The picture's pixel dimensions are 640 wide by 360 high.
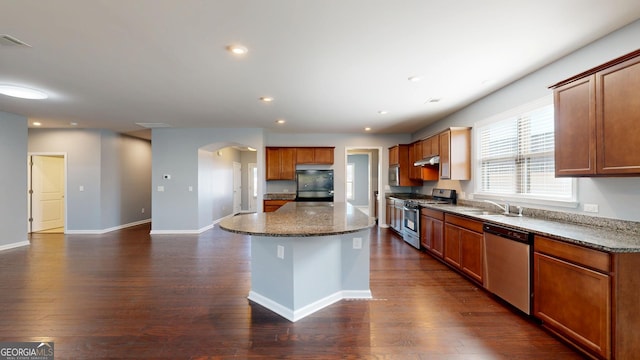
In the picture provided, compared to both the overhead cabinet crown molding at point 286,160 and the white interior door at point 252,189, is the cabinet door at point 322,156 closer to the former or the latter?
the overhead cabinet crown molding at point 286,160

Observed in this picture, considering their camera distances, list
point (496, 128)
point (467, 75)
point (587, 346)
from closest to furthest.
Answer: point (587, 346) < point (467, 75) < point (496, 128)

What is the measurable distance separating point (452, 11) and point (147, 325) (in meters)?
3.61

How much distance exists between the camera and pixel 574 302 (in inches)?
76.6

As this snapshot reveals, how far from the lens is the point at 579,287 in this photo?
1.91m

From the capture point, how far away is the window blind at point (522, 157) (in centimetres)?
290

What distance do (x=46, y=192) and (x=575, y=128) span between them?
1022cm

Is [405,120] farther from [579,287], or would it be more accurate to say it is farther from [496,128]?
[579,287]

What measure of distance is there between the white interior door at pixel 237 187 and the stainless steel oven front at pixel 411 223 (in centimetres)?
616

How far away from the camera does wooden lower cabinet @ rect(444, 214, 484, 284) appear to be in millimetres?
3076

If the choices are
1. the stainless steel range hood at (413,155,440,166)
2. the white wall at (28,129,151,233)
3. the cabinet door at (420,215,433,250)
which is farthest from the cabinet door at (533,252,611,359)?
the white wall at (28,129,151,233)

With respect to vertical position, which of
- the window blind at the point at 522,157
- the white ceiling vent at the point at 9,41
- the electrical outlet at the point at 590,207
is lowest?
the electrical outlet at the point at 590,207

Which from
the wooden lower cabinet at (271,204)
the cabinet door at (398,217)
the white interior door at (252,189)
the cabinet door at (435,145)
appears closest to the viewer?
the cabinet door at (435,145)

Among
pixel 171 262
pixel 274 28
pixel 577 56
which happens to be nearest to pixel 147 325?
pixel 171 262
